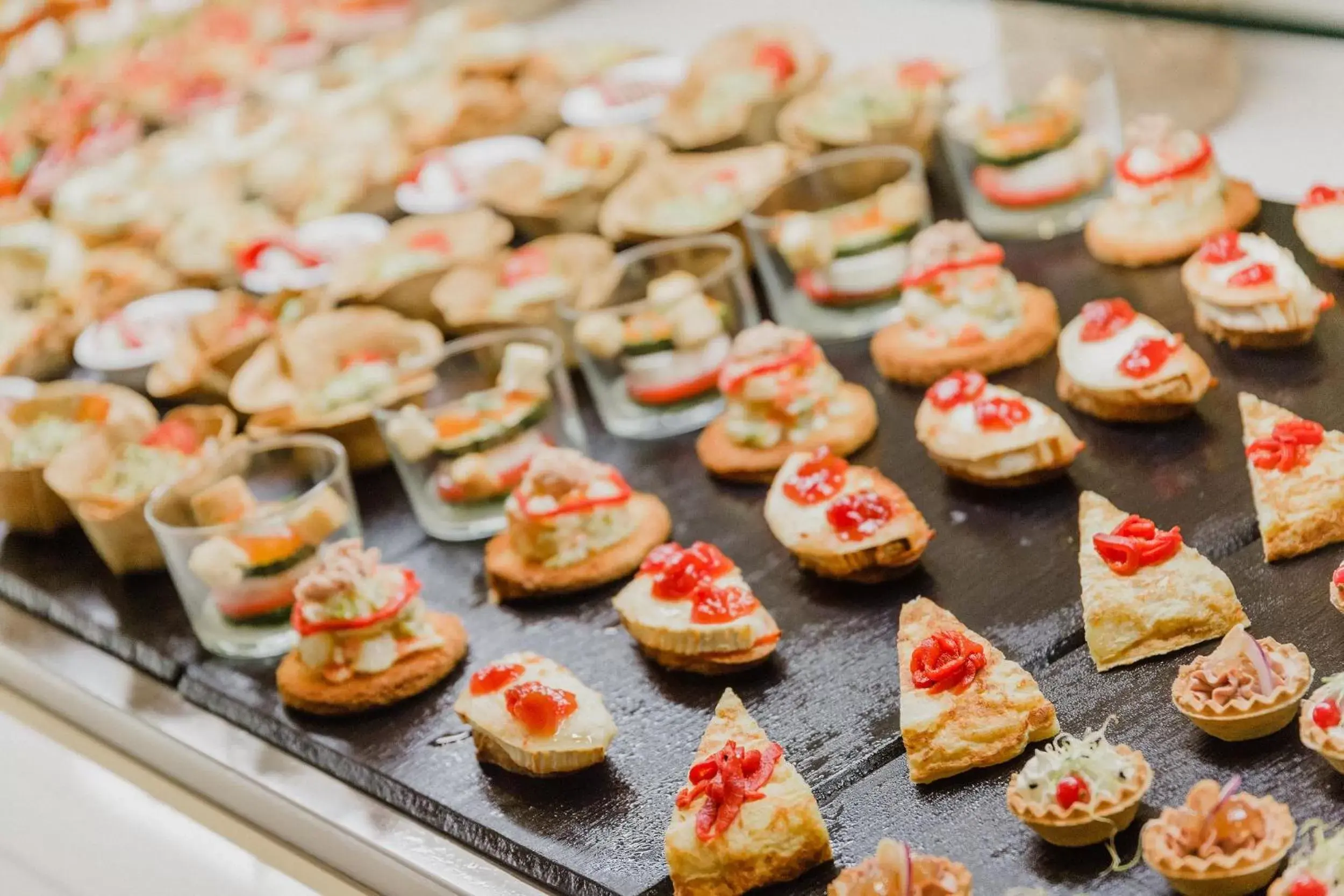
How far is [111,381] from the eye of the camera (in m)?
5.07

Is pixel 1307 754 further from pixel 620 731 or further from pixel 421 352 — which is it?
pixel 421 352

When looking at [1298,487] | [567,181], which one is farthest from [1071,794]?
[567,181]

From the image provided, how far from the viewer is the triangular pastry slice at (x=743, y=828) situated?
2.62 metres

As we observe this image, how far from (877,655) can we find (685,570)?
0.41 meters

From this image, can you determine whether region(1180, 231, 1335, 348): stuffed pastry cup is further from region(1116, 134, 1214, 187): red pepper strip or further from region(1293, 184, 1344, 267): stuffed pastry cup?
region(1116, 134, 1214, 187): red pepper strip

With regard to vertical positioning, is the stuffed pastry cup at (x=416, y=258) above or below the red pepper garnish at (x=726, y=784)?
below

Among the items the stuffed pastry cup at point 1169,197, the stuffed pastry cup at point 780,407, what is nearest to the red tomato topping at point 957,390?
the stuffed pastry cup at point 780,407

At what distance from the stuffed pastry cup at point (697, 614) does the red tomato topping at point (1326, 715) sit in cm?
108

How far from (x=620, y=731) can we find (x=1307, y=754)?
1241mm

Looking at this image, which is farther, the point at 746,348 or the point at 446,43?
the point at 446,43

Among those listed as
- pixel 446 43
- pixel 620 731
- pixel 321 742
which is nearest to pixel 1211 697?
pixel 620 731

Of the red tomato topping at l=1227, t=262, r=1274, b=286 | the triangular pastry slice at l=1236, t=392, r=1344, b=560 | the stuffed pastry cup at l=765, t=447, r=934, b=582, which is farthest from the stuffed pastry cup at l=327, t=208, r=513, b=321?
the triangular pastry slice at l=1236, t=392, r=1344, b=560

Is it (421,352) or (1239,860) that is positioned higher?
(1239,860)

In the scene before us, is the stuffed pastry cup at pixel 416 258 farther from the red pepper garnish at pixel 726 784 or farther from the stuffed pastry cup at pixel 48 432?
the red pepper garnish at pixel 726 784
